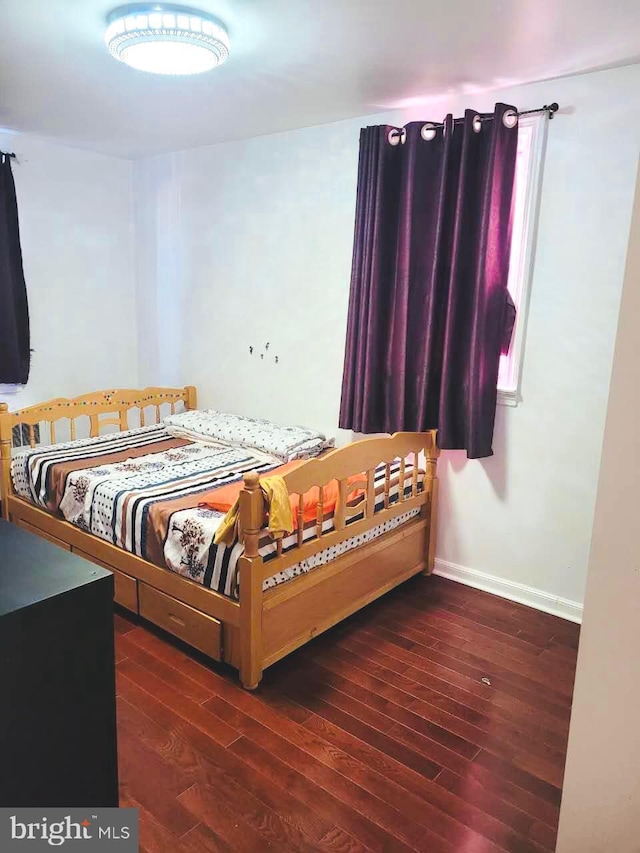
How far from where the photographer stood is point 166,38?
2123 millimetres

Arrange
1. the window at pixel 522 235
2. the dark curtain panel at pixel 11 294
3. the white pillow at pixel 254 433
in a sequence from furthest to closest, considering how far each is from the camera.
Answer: the dark curtain panel at pixel 11 294 < the white pillow at pixel 254 433 < the window at pixel 522 235

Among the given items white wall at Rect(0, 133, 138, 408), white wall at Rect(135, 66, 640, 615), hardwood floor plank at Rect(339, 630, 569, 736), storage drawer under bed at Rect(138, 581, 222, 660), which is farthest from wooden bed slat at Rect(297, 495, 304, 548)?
white wall at Rect(0, 133, 138, 408)

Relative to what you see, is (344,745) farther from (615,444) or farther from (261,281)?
(261,281)

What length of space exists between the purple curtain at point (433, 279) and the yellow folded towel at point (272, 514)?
3.48ft

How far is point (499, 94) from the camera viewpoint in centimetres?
278

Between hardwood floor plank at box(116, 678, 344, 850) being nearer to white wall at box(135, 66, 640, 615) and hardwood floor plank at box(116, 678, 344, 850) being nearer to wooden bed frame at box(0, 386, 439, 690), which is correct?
wooden bed frame at box(0, 386, 439, 690)

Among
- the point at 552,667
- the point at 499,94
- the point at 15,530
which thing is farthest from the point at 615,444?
the point at 499,94

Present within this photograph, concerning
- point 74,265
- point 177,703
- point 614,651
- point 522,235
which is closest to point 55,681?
point 614,651

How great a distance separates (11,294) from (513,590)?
11.3 ft

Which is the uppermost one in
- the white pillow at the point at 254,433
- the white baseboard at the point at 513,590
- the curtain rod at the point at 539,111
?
the curtain rod at the point at 539,111

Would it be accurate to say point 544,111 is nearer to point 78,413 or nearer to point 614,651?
point 614,651
